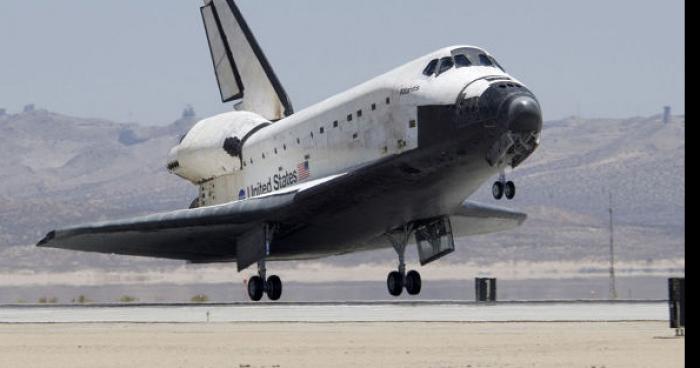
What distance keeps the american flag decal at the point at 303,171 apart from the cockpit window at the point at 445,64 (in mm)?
5517

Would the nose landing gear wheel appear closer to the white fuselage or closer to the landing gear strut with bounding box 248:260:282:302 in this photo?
the white fuselage

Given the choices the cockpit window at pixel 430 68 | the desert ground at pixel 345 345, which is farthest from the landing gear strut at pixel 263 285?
the cockpit window at pixel 430 68

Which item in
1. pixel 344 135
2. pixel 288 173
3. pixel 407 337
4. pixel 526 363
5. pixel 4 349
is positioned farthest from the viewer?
pixel 288 173

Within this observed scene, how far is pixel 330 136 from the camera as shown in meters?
32.4

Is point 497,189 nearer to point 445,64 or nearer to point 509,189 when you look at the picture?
point 509,189

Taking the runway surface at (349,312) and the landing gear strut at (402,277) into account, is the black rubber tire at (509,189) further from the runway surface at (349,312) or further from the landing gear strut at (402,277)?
the runway surface at (349,312)

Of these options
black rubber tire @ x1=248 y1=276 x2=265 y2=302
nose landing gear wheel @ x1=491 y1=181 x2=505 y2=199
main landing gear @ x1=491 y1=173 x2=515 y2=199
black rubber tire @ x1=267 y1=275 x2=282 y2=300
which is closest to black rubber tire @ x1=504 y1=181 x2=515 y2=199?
main landing gear @ x1=491 y1=173 x2=515 y2=199

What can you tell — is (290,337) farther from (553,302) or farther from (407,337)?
(553,302)

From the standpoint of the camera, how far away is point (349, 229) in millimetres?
33375

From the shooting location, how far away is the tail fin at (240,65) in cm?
4175

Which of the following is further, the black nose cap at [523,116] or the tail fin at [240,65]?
the tail fin at [240,65]

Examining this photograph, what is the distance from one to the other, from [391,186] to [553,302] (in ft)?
62.3

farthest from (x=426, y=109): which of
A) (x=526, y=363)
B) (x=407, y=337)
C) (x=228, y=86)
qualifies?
(x=228, y=86)

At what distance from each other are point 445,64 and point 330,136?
430 cm
